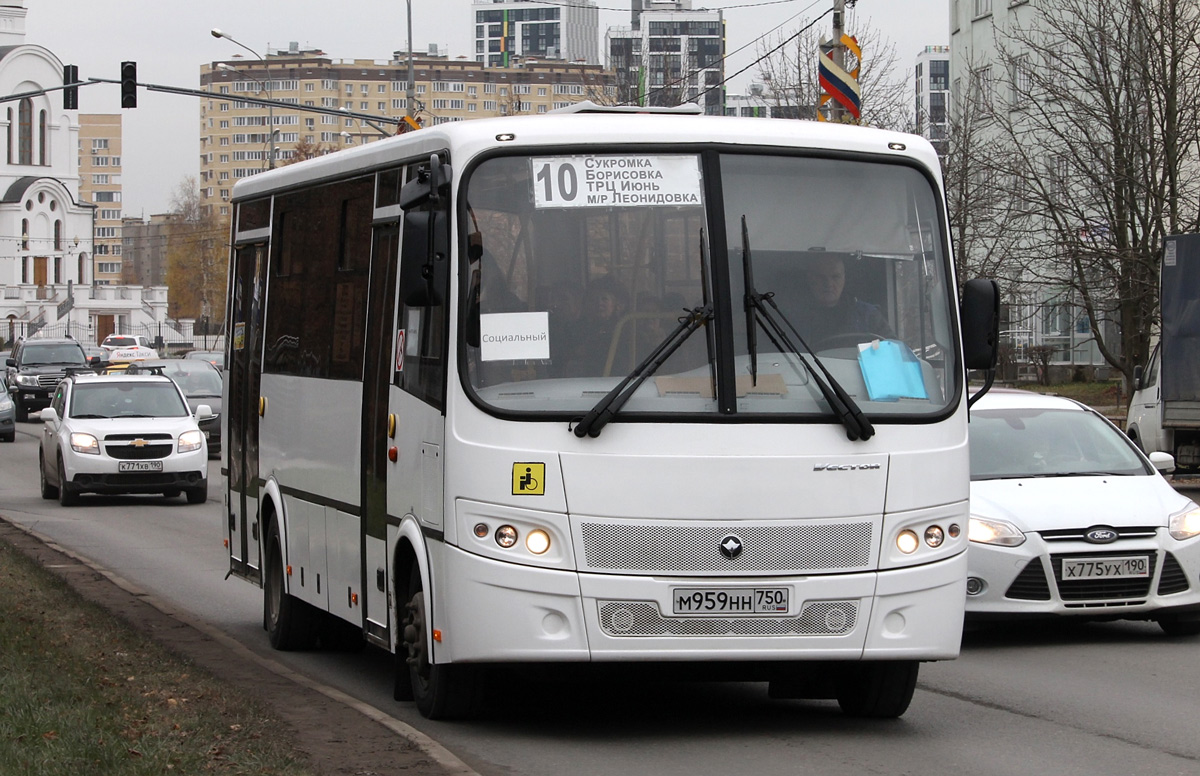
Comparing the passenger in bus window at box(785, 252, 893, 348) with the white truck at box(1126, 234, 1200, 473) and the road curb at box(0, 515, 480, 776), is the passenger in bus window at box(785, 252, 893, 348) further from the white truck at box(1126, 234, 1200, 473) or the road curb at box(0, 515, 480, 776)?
the white truck at box(1126, 234, 1200, 473)

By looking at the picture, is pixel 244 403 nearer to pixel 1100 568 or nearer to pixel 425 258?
pixel 425 258

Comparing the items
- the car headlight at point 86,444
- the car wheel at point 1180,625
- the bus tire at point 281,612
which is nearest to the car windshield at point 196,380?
the car headlight at point 86,444

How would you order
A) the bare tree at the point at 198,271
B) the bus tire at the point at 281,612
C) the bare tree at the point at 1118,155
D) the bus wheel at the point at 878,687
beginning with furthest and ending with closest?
the bare tree at the point at 198,271 < the bare tree at the point at 1118,155 < the bus tire at the point at 281,612 < the bus wheel at the point at 878,687

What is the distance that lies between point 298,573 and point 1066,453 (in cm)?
527

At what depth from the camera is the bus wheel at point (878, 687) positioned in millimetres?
8914

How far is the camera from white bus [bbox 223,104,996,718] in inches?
316

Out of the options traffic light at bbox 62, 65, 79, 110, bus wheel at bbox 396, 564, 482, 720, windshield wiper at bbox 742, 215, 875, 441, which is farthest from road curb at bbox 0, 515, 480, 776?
traffic light at bbox 62, 65, 79, 110

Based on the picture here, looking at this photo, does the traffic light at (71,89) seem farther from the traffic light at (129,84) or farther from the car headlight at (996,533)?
the car headlight at (996,533)

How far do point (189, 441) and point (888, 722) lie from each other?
18296mm

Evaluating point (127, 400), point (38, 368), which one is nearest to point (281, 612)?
point (127, 400)

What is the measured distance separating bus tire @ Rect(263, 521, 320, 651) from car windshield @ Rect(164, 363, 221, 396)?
1020 inches

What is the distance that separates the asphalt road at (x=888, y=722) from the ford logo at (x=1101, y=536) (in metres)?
0.67

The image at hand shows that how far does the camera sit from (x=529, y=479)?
8.05 meters

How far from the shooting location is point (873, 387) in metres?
8.45
